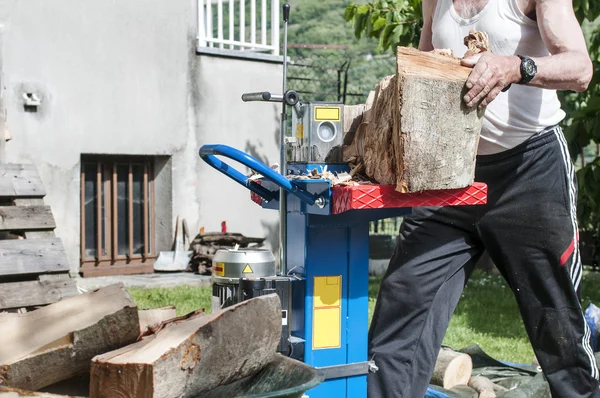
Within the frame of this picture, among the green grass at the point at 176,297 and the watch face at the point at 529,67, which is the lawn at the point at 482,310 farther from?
the watch face at the point at 529,67

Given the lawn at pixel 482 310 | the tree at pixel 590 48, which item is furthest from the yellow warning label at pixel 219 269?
the tree at pixel 590 48

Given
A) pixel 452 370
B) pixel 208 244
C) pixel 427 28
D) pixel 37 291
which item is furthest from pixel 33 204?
pixel 208 244

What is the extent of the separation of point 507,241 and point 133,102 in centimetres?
632

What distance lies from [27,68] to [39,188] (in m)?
3.22

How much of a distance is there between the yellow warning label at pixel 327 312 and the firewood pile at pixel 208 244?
6059 millimetres

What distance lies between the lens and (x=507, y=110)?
9.71 ft

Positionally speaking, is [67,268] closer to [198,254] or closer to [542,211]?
[542,211]

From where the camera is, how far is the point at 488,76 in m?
2.51

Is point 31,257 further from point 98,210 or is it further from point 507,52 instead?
point 98,210

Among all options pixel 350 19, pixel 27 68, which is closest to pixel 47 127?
pixel 27 68

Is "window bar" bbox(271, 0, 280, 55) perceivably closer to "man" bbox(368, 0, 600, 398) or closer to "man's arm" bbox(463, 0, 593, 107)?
"man" bbox(368, 0, 600, 398)

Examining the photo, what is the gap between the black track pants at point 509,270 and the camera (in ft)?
9.87

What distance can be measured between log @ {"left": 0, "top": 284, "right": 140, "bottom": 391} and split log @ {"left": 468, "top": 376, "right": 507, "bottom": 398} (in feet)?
7.21

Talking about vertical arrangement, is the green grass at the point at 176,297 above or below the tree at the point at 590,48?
below
